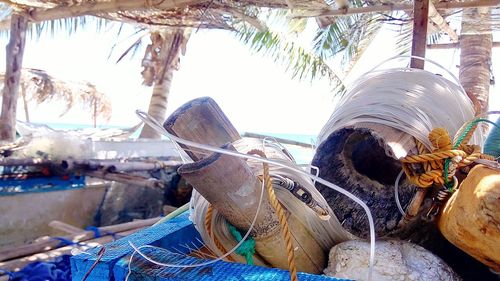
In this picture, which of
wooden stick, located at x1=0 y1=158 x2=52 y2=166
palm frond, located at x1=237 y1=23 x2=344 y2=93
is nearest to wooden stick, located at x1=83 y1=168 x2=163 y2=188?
wooden stick, located at x1=0 y1=158 x2=52 y2=166

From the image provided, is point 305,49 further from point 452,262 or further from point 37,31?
point 452,262

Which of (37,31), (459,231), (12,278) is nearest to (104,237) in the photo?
(12,278)

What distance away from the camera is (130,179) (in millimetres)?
4668

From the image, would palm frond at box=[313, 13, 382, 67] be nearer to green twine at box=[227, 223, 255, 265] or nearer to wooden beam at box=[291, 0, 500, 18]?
wooden beam at box=[291, 0, 500, 18]

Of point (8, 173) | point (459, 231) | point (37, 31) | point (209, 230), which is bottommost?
point (8, 173)

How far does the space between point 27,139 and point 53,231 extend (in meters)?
1.82

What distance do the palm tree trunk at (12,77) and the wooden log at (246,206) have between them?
5.66m

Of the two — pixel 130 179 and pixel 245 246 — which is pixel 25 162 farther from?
pixel 245 246

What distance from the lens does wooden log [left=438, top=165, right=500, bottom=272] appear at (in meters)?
0.85

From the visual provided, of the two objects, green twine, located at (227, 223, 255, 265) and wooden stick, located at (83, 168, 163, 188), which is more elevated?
green twine, located at (227, 223, 255, 265)

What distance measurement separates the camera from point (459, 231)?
3.09ft

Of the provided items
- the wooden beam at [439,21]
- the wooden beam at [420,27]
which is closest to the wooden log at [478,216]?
the wooden beam at [420,27]

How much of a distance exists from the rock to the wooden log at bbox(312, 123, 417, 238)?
0.29 feet

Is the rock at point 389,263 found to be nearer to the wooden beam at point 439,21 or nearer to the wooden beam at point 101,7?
the wooden beam at point 439,21
